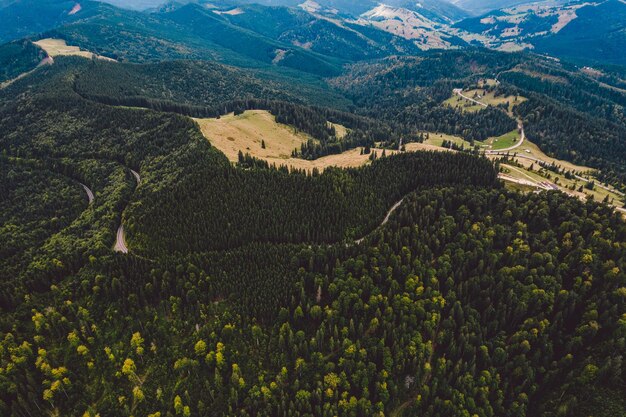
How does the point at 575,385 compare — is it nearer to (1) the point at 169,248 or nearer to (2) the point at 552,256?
(2) the point at 552,256

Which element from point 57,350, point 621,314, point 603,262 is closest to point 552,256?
point 603,262

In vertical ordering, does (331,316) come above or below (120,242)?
above

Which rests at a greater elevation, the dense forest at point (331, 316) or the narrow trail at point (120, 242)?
the dense forest at point (331, 316)

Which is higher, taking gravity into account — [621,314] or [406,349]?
[621,314]

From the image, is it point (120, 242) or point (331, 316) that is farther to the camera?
point (120, 242)

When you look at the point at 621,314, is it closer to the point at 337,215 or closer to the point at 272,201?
the point at 337,215

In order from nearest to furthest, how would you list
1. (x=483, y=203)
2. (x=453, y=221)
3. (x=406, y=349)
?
(x=406, y=349) → (x=453, y=221) → (x=483, y=203)

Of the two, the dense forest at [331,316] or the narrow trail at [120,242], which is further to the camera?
the narrow trail at [120,242]

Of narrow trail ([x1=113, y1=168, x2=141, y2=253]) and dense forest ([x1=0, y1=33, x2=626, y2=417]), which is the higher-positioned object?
dense forest ([x1=0, y1=33, x2=626, y2=417])

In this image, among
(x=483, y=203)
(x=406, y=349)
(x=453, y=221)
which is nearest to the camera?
(x=406, y=349)

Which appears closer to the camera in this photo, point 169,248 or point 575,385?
point 575,385

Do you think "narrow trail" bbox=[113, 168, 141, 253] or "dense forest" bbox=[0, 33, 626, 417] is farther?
"narrow trail" bbox=[113, 168, 141, 253]
